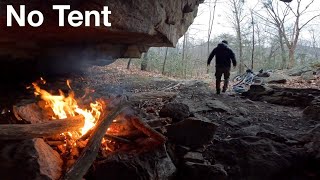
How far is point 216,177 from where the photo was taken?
421 centimetres

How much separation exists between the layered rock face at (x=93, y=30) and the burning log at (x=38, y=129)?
138 cm

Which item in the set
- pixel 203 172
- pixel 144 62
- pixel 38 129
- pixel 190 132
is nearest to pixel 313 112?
pixel 190 132

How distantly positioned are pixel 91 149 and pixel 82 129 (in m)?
0.86

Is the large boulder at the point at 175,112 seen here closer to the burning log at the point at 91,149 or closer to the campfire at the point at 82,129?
the campfire at the point at 82,129

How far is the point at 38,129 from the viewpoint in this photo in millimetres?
3885

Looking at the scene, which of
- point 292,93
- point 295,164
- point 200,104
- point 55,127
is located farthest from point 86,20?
point 292,93

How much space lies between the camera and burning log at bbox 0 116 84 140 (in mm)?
3705

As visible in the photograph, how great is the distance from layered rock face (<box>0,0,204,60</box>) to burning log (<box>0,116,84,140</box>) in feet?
4.51

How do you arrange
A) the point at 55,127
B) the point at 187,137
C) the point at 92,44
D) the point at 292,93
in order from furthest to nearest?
the point at 292,93 < the point at 92,44 < the point at 187,137 < the point at 55,127

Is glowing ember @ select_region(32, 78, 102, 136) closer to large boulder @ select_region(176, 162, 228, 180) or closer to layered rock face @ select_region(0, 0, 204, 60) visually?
layered rock face @ select_region(0, 0, 204, 60)

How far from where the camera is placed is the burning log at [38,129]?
146 inches

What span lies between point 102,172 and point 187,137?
1577 millimetres

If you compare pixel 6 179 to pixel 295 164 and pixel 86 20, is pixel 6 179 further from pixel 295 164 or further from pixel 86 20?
pixel 295 164

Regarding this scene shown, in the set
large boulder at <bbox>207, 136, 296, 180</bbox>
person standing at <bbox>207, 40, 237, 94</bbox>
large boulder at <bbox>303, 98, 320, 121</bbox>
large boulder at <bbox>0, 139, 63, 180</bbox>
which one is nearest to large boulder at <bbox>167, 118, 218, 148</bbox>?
large boulder at <bbox>207, 136, 296, 180</bbox>
